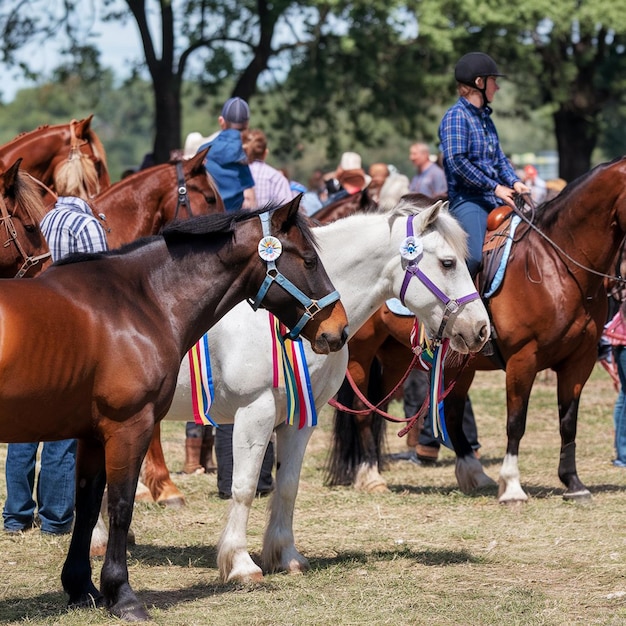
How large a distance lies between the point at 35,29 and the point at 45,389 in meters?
17.5

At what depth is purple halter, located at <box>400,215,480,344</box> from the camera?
597cm

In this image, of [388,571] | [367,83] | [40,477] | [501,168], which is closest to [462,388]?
[501,168]

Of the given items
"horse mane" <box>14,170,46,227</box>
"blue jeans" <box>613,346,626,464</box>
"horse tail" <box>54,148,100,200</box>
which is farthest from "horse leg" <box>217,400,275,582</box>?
"blue jeans" <box>613,346,626,464</box>

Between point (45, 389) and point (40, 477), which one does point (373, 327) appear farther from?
point (45, 389)

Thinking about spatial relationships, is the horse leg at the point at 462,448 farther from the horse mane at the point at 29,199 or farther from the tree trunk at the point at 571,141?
the tree trunk at the point at 571,141

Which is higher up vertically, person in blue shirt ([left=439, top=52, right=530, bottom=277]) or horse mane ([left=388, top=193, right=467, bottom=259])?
person in blue shirt ([left=439, top=52, right=530, bottom=277])

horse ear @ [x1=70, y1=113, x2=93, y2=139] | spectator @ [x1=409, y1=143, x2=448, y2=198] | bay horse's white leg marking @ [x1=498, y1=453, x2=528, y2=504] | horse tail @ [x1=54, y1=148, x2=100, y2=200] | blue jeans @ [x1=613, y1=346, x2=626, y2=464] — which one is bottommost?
bay horse's white leg marking @ [x1=498, y1=453, x2=528, y2=504]

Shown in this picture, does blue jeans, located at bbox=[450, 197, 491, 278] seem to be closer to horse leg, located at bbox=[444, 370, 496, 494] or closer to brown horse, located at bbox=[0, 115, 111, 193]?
horse leg, located at bbox=[444, 370, 496, 494]

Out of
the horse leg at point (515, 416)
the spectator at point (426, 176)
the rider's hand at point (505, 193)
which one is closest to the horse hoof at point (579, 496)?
the horse leg at point (515, 416)

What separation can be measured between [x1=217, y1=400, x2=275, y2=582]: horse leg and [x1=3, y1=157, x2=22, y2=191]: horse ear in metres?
1.98

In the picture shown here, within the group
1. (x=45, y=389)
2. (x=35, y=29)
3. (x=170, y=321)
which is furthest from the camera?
(x=35, y=29)

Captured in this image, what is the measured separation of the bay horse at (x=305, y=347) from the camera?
576 centimetres

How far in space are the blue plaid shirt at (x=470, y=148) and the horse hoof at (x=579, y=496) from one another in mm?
2166

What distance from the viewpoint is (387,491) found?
331 inches
